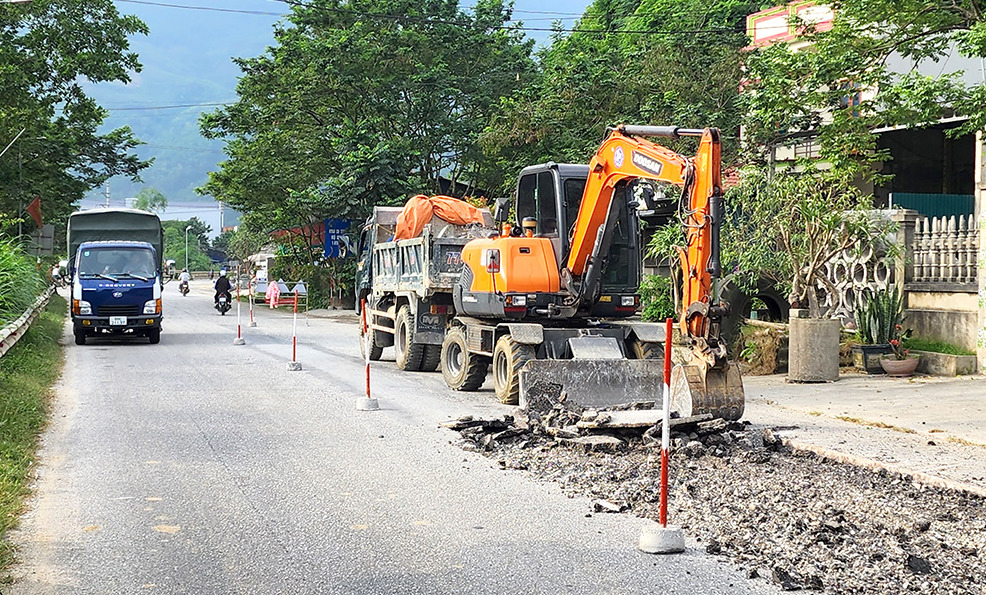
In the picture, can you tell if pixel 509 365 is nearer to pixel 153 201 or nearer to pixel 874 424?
pixel 874 424

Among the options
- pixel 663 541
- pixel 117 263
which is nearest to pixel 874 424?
pixel 663 541

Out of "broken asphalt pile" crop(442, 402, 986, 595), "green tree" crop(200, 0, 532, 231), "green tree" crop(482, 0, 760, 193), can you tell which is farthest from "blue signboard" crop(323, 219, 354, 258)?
"broken asphalt pile" crop(442, 402, 986, 595)

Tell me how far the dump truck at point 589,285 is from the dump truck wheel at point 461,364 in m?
0.02

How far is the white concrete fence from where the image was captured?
16.9 m

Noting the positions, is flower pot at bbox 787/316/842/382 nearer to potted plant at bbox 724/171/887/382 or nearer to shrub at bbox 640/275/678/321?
potted plant at bbox 724/171/887/382

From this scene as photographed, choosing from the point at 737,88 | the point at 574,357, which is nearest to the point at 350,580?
the point at 574,357

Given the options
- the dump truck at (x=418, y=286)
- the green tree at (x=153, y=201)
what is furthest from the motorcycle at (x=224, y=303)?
the green tree at (x=153, y=201)

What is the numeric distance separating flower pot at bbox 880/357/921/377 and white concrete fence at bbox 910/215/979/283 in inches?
65.1

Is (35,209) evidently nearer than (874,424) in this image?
No

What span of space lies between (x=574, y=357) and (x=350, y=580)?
778cm

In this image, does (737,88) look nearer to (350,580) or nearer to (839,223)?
(839,223)

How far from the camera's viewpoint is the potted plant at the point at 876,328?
1678cm

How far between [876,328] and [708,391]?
23.5 feet

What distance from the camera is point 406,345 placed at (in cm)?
1798
